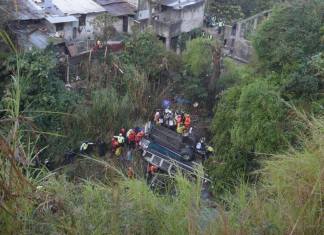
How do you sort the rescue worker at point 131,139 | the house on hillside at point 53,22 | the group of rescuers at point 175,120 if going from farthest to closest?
the house on hillside at point 53,22
the group of rescuers at point 175,120
the rescue worker at point 131,139

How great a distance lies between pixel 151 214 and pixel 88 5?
14.7 metres

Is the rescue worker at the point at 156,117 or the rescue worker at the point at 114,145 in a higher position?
the rescue worker at the point at 156,117

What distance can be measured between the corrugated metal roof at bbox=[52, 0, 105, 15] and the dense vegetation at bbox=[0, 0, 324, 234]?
2928mm

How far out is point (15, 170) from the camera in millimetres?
1839

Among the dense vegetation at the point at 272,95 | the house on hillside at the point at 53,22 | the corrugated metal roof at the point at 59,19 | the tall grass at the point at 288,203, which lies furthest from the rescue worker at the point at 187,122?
the tall grass at the point at 288,203

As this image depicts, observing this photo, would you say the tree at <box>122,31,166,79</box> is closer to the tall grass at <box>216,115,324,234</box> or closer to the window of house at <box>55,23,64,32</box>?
the window of house at <box>55,23,64,32</box>

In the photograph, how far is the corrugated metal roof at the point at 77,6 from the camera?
50.7ft

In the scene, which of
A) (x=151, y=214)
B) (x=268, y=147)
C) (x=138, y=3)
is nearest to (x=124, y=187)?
(x=151, y=214)

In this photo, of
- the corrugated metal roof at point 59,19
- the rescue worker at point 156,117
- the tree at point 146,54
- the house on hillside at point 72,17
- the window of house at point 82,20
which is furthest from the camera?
the window of house at point 82,20

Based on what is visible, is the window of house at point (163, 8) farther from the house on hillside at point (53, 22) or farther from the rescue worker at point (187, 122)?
the rescue worker at point (187, 122)

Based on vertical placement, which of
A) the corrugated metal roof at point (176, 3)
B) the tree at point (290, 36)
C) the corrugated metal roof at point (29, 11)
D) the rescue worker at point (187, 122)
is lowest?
the rescue worker at point (187, 122)

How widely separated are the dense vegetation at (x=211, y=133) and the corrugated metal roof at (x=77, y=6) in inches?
115

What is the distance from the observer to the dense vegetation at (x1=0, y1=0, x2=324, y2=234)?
7.27 ft

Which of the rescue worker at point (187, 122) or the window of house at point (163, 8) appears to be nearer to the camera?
the rescue worker at point (187, 122)
